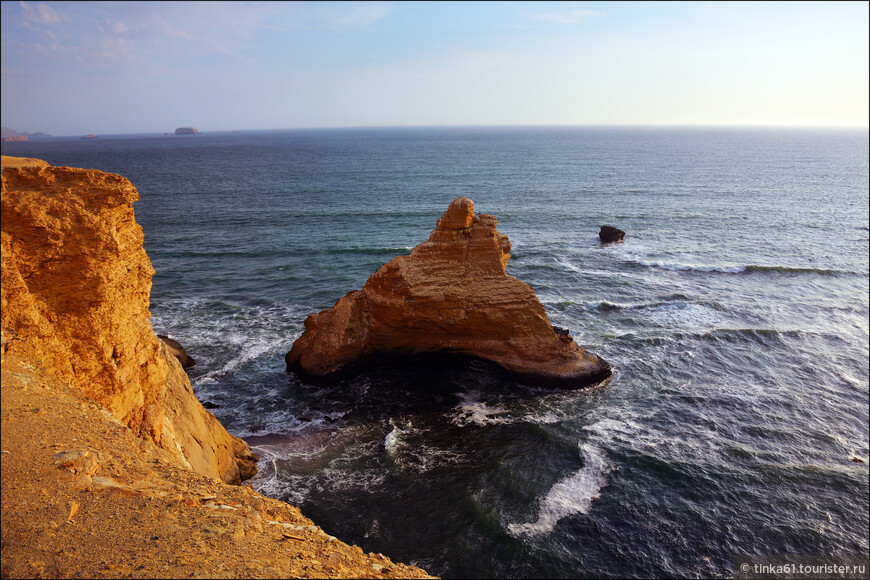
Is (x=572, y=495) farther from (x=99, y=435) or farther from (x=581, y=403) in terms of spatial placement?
(x=99, y=435)

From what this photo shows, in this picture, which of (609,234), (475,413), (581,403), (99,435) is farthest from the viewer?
(609,234)

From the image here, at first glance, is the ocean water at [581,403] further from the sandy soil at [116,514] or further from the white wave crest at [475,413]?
the sandy soil at [116,514]

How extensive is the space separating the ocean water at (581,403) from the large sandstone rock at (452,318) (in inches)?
46.2

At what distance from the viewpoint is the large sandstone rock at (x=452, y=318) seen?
23.6 metres

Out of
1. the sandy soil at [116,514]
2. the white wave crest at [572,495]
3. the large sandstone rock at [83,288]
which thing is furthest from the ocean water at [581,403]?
the sandy soil at [116,514]

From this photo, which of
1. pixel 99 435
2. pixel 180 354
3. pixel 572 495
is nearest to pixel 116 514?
pixel 99 435

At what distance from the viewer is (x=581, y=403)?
23.2 m

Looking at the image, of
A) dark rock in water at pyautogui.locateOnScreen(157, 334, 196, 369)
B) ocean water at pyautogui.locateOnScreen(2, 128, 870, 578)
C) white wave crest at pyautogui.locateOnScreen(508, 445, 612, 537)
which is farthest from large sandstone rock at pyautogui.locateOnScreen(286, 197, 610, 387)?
white wave crest at pyautogui.locateOnScreen(508, 445, 612, 537)

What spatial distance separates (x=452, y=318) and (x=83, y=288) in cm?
1539

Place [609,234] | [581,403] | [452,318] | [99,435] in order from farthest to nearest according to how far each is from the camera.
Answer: [609,234], [452,318], [581,403], [99,435]

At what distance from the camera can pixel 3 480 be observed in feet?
26.3

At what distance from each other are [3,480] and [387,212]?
50451 mm

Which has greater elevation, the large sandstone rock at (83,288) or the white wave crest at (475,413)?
the large sandstone rock at (83,288)

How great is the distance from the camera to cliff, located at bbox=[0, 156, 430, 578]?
754cm
